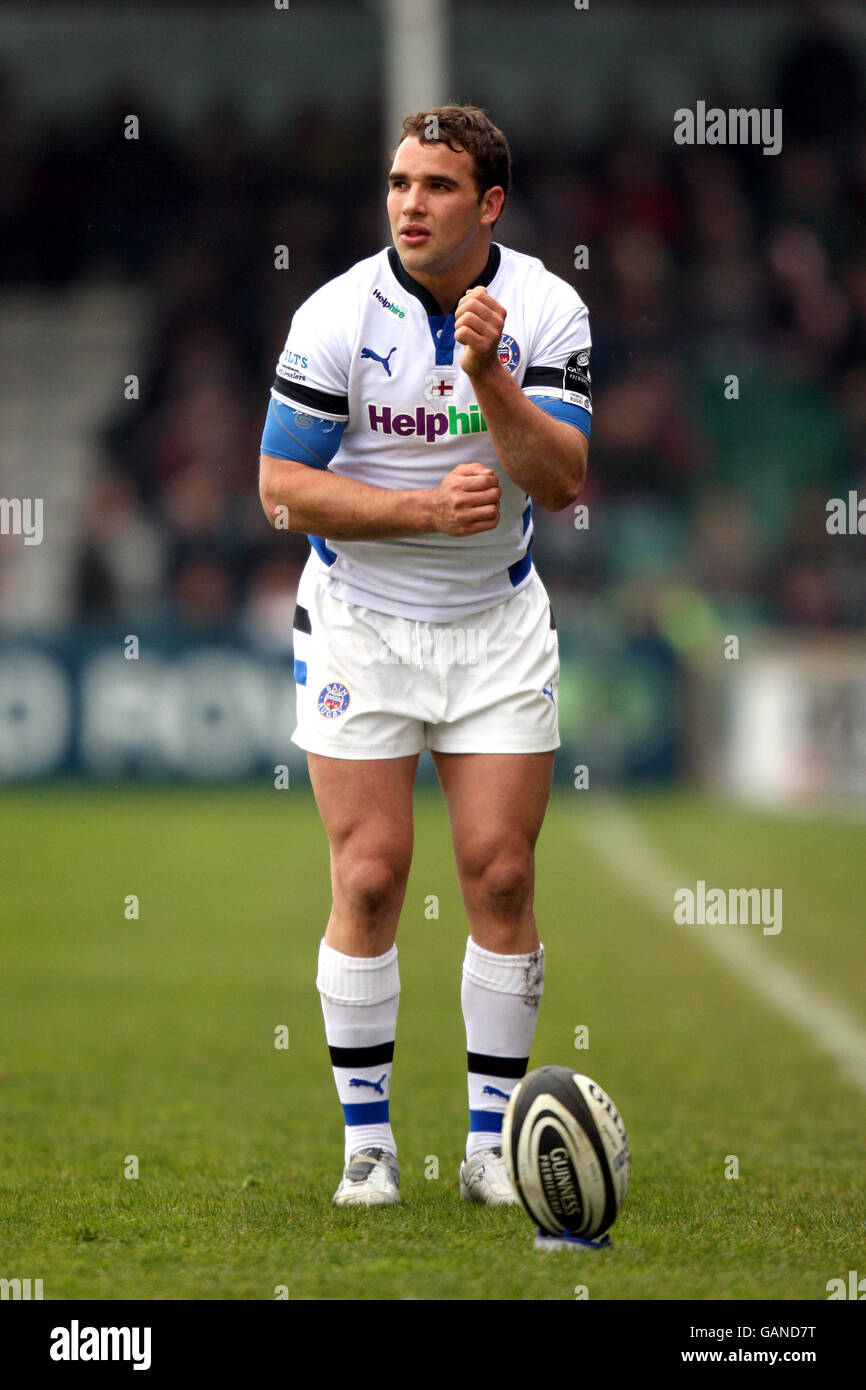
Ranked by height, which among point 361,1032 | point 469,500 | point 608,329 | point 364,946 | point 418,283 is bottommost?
point 361,1032

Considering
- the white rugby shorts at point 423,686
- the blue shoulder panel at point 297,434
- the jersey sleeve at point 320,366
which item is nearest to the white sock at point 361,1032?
the white rugby shorts at point 423,686

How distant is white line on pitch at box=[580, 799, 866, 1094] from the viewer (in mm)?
7203

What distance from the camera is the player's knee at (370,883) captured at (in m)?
4.50

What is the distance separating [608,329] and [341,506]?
46.8ft

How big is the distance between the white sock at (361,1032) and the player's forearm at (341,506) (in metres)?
1.00

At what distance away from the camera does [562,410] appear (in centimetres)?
443

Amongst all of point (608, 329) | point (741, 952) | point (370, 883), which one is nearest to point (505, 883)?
point (370, 883)

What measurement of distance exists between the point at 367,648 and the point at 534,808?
0.54 metres

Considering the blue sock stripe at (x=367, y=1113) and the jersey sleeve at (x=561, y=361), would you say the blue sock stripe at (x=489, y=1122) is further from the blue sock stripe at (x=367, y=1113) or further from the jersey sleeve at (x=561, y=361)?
the jersey sleeve at (x=561, y=361)

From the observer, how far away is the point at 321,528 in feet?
14.4

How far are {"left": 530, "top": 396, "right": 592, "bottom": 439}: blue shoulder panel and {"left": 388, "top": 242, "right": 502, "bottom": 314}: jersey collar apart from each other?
0.30m

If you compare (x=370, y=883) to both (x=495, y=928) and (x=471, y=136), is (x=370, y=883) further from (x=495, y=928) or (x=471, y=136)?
(x=471, y=136)

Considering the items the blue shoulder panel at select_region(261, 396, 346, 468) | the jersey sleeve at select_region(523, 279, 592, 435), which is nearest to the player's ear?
the jersey sleeve at select_region(523, 279, 592, 435)
